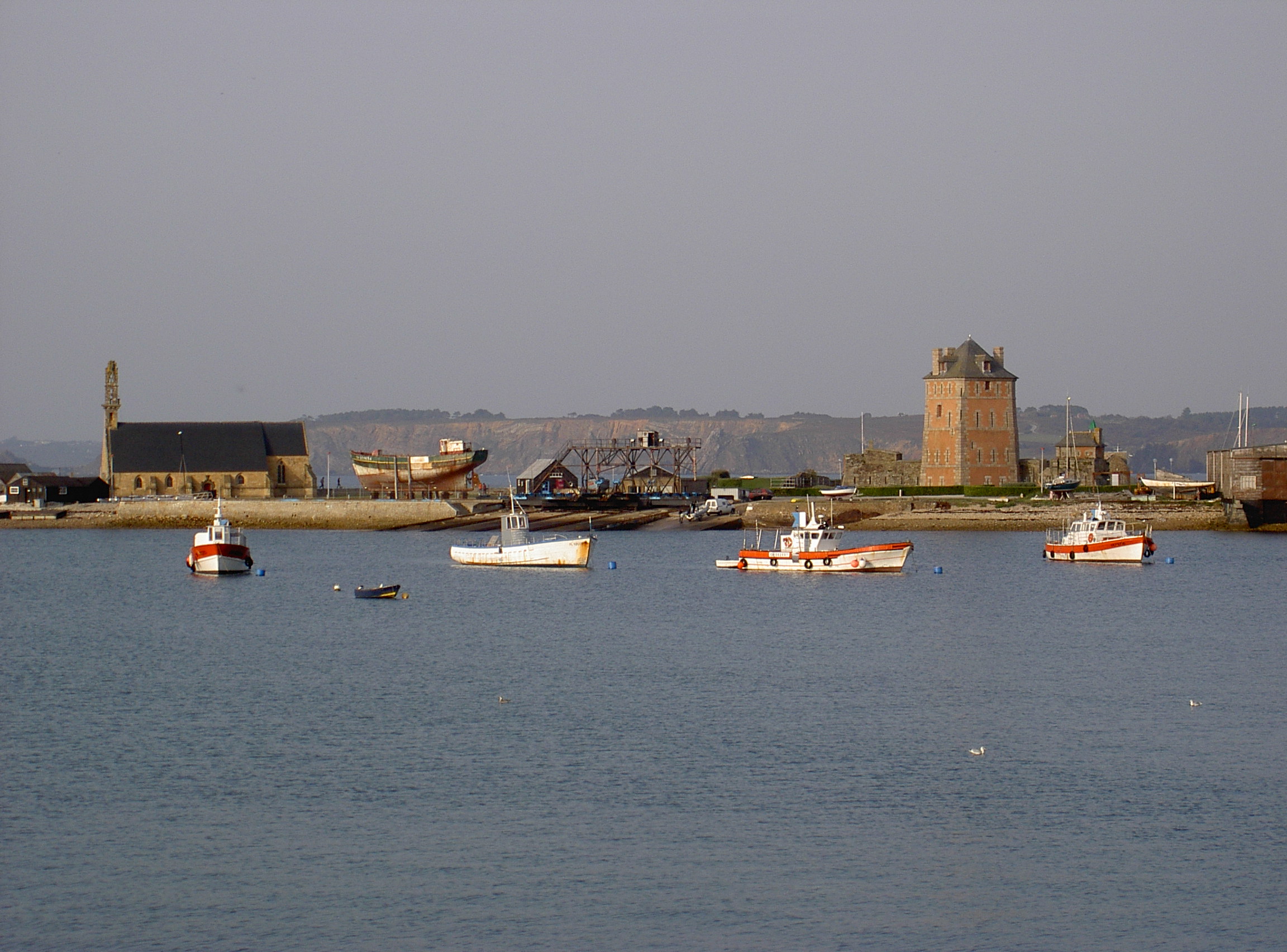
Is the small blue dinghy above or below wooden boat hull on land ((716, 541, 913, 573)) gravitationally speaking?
below

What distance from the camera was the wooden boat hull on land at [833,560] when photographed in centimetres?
6575

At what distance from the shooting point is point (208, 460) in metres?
117

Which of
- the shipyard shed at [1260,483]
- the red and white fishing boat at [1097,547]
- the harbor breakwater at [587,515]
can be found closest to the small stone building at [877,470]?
the harbor breakwater at [587,515]

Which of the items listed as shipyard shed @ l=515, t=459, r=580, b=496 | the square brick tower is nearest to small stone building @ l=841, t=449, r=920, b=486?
the square brick tower

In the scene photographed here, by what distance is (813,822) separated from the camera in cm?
2314

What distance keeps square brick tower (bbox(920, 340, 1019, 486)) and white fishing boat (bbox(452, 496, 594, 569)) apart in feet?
128

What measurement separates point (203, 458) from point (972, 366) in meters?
58.1

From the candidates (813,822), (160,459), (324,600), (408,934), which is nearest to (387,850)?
(408,934)

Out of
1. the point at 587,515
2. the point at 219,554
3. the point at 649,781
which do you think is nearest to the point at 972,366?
the point at 587,515

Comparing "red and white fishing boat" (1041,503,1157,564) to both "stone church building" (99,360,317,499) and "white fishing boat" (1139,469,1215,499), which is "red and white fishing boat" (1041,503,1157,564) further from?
"stone church building" (99,360,317,499)

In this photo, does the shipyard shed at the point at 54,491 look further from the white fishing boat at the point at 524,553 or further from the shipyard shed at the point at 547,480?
the white fishing boat at the point at 524,553

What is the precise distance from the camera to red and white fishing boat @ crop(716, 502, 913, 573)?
65.9m

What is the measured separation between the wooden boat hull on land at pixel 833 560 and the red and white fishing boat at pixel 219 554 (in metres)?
22.2

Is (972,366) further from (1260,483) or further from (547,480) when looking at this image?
(547,480)
